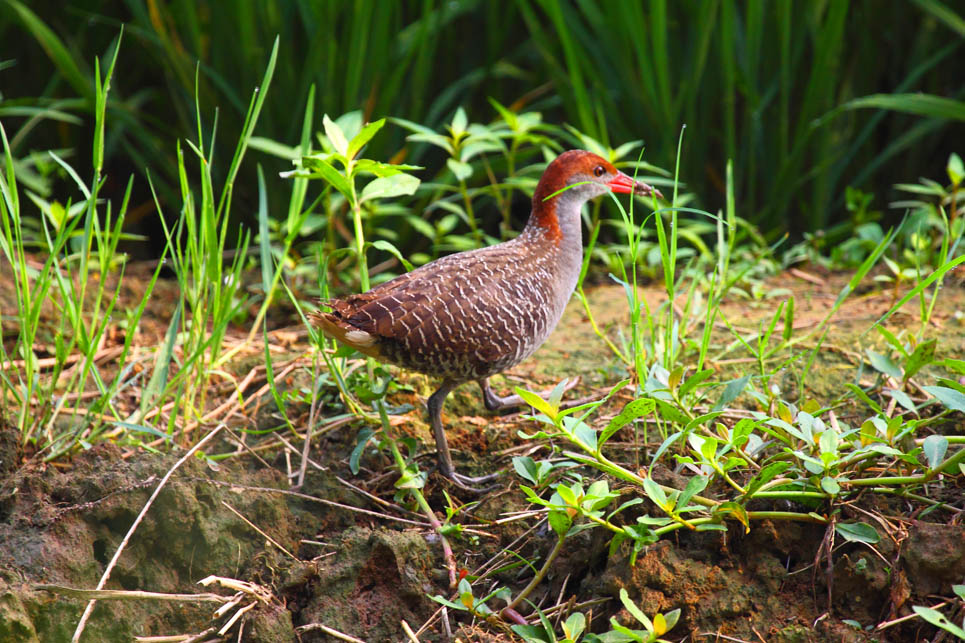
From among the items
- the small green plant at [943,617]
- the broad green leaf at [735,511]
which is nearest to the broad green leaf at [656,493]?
the broad green leaf at [735,511]

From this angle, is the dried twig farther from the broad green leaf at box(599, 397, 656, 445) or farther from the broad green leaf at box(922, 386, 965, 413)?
the broad green leaf at box(922, 386, 965, 413)

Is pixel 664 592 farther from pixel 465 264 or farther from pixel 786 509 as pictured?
pixel 465 264

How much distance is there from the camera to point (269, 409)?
3141mm

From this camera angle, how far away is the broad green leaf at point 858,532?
2.05m

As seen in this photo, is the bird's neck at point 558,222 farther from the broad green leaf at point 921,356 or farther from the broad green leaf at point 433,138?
the broad green leaf at point 921,356

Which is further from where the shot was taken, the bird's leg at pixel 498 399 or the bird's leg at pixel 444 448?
the bird's leg at pixel 498 399

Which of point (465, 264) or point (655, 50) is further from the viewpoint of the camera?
point (655, 50)

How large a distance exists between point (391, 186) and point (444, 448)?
0.79 m

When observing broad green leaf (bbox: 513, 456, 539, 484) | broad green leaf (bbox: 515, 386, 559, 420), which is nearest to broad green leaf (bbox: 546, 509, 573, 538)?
broad green leaf (bbox: 513, 456, 539, 484)

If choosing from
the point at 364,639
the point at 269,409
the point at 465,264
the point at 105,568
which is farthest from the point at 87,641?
the point at 465,264

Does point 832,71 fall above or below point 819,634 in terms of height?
above

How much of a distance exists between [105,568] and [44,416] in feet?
2.26

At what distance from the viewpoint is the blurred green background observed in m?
4.46

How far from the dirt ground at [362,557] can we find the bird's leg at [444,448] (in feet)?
0.14
